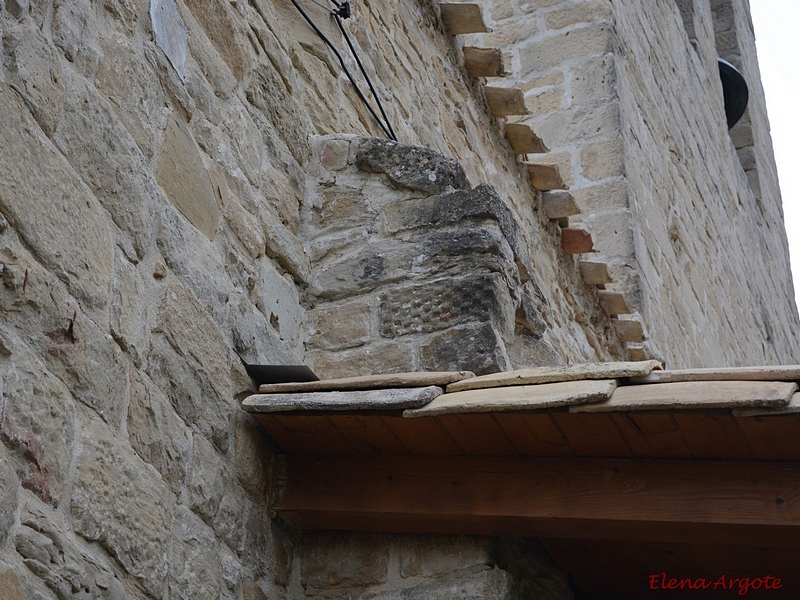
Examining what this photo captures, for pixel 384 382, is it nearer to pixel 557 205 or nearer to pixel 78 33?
pixel 78 33

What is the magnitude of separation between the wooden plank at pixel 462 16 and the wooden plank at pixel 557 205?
3.26 feet

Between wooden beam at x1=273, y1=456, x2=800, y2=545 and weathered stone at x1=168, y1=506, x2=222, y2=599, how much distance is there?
294 millimetres

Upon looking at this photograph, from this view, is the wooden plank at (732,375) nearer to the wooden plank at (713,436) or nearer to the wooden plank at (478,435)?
the wooden plank at (713,436)

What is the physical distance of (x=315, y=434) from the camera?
2373 mm

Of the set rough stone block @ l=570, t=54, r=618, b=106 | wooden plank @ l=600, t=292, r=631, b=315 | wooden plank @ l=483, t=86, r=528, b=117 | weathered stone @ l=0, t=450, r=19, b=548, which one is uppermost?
rough stone block @ l=570, t=54, r=618, b=106

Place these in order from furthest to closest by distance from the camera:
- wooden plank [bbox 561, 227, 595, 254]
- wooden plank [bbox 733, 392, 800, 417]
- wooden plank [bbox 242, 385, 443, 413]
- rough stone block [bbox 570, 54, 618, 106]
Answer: rough stone block [bbox 570, 54, 618, 106] < wooden plank [bbox 561, 227, 595, 254] < wooden plank [bbox 242, 385, 443, 413] < wooden plank [bbox 733, 392, 800, 417]

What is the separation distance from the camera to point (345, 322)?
2.89m

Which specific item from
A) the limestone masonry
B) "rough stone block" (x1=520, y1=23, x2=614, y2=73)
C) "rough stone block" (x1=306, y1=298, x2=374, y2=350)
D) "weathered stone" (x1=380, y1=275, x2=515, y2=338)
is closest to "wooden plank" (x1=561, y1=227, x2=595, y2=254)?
the limestone masonry

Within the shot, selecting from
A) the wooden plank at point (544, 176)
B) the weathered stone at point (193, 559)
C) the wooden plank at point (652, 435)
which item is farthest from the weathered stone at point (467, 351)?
the wooden plank at point (544, 176)

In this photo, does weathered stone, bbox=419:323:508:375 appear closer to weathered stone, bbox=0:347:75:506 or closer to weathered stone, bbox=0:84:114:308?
weathered stone, bbox=0:84:114:308

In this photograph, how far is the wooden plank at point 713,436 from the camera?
6.39ft

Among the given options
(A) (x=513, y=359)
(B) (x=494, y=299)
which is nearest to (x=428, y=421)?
(B) (x=494, y=299)

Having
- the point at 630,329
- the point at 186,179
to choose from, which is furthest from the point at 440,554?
the point at 630,329

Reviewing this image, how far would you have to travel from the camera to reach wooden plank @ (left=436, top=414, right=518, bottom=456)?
2.14 m
